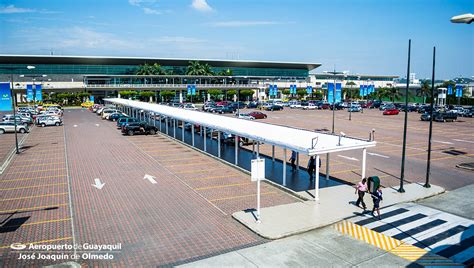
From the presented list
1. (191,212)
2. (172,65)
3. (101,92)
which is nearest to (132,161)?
(191,212)

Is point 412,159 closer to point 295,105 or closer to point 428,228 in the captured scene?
point 428,228

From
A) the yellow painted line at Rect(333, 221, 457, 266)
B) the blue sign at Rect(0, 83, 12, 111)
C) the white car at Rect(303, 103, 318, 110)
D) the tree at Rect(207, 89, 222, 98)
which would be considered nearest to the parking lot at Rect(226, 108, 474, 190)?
the yellow painted line at Rect(333, 221, 457, 266)

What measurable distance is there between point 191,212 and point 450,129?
42558mm

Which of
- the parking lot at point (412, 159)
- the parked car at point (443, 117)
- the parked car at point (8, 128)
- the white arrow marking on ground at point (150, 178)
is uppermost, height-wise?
the parked car at point (443, 117)

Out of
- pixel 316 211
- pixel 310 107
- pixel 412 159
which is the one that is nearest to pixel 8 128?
pixel 316 211

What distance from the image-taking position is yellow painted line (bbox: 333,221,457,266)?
11.9 metres

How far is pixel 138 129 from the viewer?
1622 inches

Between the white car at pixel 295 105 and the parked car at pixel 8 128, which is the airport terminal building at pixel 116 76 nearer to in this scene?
the white car at pixel 295 105

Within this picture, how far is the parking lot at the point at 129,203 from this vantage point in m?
13.0

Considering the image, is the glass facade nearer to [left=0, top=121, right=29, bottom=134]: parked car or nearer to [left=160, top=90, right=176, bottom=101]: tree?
[left=160, top=90, right=176, bottom=101]: tree

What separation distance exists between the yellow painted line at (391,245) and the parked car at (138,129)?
99.5 feet

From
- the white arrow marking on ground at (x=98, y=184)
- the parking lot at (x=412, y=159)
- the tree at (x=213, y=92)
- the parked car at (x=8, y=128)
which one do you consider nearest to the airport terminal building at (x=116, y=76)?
the tree at (x=213, y=92)

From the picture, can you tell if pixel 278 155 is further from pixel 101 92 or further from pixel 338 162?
pixel 101 92

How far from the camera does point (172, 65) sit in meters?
129
